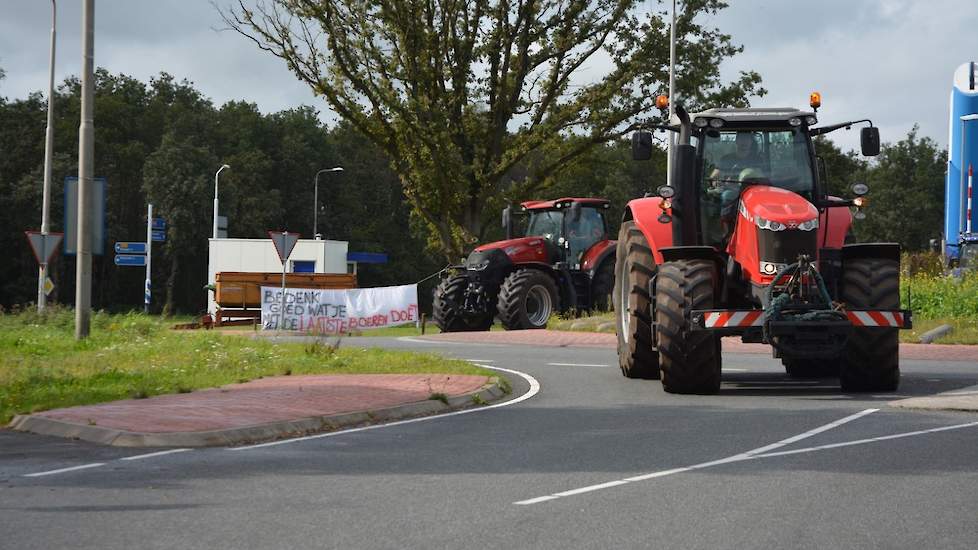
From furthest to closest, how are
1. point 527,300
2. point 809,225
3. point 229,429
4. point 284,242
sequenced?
point 284,242 → point 527,300 → point 809,225 → point 229,429

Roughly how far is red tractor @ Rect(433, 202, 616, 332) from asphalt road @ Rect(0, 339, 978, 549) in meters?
17.1

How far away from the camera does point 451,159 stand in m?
38.0

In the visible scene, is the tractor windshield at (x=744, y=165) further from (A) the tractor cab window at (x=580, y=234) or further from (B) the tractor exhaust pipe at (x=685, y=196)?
(A) the tractor cab window at (x=580, y=234)

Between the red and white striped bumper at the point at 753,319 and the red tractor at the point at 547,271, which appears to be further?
the red tractor at the point at 547,271

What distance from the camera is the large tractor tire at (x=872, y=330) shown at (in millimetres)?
14117

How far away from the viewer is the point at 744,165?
15.1 m

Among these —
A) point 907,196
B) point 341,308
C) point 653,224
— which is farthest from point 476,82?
point 907,196

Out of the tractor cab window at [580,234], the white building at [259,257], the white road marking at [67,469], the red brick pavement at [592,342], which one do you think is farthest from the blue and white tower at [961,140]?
the white building at [259,257]

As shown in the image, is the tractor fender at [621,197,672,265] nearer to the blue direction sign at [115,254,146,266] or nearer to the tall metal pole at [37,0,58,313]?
the tall metal pole at [37,0,58,313]

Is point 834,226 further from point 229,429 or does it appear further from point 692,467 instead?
point 229,429

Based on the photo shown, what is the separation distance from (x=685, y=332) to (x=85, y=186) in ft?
39.7

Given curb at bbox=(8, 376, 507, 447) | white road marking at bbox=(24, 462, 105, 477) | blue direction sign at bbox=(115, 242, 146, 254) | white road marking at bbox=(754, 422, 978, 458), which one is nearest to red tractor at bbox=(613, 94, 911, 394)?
white road marking at bbox=(754, 422, 978, 458)

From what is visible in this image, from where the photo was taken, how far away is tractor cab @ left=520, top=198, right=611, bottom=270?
30.4m

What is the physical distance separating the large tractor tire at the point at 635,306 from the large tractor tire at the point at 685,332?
2.65 ft
